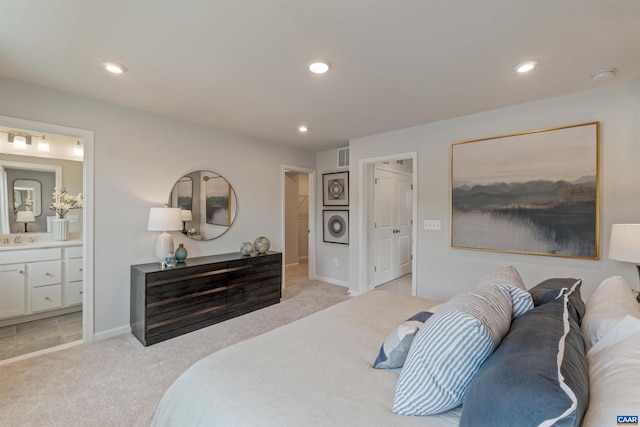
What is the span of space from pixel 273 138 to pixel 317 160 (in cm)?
122

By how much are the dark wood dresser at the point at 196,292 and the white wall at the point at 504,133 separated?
4.88 feet

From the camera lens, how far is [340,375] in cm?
115

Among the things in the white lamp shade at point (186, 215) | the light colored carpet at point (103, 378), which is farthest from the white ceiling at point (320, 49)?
the light colored carpet at point (103, 378)

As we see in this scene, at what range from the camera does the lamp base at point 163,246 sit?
10.1ft

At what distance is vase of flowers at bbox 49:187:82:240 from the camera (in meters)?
3.49

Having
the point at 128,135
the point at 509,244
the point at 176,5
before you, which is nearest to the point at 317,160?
the point at 128,135

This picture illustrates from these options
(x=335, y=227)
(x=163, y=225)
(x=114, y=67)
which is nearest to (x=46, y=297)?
(x=163, y=225)

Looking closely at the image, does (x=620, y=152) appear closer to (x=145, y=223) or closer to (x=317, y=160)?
(x=317, y=160)

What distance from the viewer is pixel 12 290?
306 centimetres

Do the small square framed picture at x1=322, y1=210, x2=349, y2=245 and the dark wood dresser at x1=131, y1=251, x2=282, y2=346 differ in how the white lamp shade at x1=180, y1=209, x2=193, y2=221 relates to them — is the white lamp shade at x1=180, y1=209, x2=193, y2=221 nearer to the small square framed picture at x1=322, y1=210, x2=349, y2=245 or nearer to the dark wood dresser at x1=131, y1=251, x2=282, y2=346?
the dark wood dresser at x1=131, y1=251, x2=282, y2=346

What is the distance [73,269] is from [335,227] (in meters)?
3.75

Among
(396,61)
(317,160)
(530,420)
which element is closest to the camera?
(530,420)

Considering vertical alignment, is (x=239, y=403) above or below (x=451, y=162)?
below

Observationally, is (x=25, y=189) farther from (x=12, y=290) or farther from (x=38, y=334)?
(x=38, y=334)
